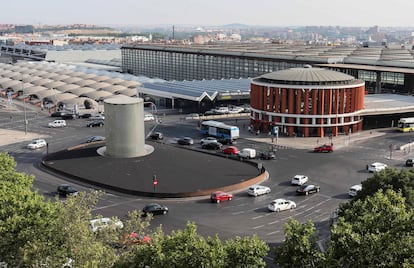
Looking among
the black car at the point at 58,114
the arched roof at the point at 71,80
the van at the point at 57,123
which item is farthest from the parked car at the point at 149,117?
the arched roof at the point at 71,80

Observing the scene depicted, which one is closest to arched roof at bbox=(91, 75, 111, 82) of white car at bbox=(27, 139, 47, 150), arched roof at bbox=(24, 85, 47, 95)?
arched roof at bbox=(24, 85, 47, 95)

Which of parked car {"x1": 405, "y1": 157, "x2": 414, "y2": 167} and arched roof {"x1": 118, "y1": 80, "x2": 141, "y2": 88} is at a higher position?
arched roof {"x1": 118, "y1": 80, "x2": 141, "y2": 88}

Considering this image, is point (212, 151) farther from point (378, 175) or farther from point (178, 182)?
point (378, 175)

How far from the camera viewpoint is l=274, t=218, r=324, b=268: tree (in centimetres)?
2100

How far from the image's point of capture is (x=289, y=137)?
66.6 metres

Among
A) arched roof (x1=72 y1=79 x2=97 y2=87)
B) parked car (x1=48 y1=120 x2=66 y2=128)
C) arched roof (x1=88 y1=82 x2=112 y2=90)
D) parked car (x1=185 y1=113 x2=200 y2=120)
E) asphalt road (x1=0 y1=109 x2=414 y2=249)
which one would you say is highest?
arched roof (x1=72 y1=79 x2=97 y2=87)

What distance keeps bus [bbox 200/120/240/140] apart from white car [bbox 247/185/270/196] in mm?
20518

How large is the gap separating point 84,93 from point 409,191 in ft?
246

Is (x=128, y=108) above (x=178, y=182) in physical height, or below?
above

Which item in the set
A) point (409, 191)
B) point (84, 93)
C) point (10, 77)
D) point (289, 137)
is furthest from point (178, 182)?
point (10, 77)

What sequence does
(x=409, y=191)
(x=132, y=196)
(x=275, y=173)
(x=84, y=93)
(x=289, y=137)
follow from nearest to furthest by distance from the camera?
(x=409, y=191), (x=132, y=196), (x=275, y=173), (x=289, y=137), (x=84, y=93)

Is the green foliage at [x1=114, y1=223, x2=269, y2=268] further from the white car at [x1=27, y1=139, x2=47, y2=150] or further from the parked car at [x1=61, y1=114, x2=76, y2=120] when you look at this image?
the parked car at [x1=61, y1=114, x2=76, y2=120]

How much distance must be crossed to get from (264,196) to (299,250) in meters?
22.1

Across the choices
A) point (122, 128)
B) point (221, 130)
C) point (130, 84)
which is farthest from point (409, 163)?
point (130, 84)
